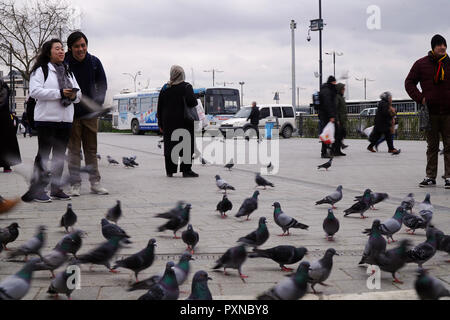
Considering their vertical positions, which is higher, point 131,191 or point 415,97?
point 415,97

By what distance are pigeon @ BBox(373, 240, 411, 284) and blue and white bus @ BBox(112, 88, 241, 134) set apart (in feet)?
95.0

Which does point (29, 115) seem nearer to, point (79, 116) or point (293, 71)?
point (79, 116)

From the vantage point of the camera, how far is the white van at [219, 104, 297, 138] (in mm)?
31562

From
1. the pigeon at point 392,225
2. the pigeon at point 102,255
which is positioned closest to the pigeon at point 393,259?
the pigeon at point 392,225

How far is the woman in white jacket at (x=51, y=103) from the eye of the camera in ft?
24.2

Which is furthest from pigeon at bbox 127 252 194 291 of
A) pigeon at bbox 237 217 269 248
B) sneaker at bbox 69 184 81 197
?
sneaker at bbox 69 184 81 197

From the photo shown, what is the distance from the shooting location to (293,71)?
42.5 m

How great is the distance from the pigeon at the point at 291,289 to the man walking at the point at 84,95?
539cm

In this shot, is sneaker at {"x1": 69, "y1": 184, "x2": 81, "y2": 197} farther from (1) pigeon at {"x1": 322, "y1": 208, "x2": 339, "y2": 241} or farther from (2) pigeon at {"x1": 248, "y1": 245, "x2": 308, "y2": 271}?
(2) pigeon at {"x1": 248, "y1": 245, "x2": 308, "y2": 271}

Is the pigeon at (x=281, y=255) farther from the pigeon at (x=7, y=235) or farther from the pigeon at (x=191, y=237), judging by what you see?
the pigeon at (x=7, y=235)

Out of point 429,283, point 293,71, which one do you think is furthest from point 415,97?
point 293,71

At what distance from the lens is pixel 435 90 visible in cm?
890

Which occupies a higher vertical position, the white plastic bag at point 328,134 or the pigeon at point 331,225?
the white plastic bag at point 328,134

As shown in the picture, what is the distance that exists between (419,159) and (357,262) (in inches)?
455
